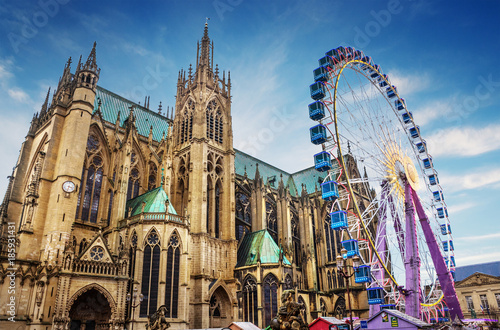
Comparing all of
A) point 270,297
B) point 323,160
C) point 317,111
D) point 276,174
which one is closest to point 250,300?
point 270,297

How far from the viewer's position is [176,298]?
101 feet

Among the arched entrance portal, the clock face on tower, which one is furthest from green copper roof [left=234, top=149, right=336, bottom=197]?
the arched entrance portal

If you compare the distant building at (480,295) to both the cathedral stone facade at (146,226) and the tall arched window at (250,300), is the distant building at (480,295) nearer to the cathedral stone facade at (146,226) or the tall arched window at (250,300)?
the cathedral stone facade at (146,226)

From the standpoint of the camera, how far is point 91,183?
115 ft

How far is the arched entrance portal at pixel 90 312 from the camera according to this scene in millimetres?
27266

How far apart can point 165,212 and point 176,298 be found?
7.00m

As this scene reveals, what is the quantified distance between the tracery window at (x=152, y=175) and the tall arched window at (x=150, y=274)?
10.2 metres

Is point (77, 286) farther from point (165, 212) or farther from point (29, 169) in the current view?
point (29, 169)

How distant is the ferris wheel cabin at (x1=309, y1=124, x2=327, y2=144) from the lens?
30531 millimetres

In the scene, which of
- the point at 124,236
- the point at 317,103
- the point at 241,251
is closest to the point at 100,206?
the point at 124,236

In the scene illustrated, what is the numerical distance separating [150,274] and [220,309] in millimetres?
9338

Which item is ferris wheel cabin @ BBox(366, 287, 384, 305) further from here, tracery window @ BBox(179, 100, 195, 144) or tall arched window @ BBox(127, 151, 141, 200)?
tracery window @ BBox(179, 100, 195, 144)

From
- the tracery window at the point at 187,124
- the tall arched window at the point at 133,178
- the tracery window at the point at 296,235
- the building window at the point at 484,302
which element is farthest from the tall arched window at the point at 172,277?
the building window at the point at 484,302

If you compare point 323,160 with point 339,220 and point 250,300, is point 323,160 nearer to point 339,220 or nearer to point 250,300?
point 339,220
